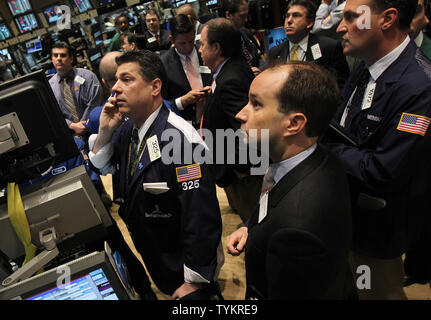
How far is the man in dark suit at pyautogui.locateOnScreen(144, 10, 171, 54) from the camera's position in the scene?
4.26m

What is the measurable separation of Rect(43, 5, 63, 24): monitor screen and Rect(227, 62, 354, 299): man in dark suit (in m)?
7.75

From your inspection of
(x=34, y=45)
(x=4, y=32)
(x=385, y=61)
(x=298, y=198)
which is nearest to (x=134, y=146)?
(x=298, y=198)

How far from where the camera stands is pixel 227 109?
2137 millimetres

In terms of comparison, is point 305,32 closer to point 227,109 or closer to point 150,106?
point 227,109

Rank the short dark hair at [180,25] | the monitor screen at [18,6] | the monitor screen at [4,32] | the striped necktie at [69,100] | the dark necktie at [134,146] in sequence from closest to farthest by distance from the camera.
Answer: the dark necktie at [134,146] → the short dark hair at [180,25] → the striped necktie at [69,100] → the monitor screen at [18,6] → the monitor screen at [4,32]

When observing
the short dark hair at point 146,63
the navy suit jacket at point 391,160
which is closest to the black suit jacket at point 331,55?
the navy suit jacket at point 391,160

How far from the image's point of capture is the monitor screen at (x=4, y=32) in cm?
Answer: 686

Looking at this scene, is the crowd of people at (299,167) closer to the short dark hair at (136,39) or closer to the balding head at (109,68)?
the balding head at (109,68)

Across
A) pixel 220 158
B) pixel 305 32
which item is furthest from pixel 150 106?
pixel 305 32

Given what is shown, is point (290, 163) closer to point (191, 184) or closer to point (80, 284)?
A: point (191, 184)

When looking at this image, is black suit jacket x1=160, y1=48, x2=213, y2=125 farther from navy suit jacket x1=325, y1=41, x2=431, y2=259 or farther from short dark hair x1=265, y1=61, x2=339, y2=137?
short dark hair x1=265, y1=61, x2=339, y2=137

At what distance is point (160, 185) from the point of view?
1.45 meters

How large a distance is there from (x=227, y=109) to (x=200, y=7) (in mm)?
5288

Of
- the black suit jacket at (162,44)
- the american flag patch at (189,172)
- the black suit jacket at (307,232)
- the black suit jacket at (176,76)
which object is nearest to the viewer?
the black suit jacket at (307,232)
